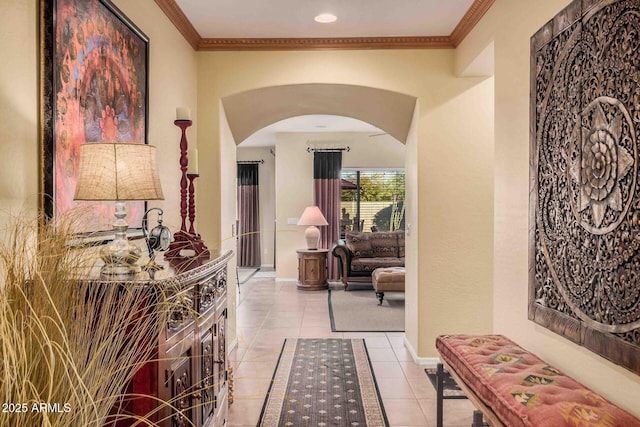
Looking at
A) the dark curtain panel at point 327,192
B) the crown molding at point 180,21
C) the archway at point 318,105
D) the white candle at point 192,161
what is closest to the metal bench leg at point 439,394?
the white candle at point 192,161

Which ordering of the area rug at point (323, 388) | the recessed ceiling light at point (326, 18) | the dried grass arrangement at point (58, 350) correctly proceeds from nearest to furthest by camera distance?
the dried grass arrangement at point (58, 350)
the area rug at point (323, 388)
the recessed ceiling light at point (326, 18)

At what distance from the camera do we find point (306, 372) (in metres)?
4.03

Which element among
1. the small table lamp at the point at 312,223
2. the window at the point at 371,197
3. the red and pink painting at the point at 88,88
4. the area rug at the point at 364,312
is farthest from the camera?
the window at the point at 371,197

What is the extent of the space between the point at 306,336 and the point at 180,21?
3.28m

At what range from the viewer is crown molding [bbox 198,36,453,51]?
4172mm

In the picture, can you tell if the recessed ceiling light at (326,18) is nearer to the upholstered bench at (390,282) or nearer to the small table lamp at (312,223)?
the upholstered bench at (390,282)

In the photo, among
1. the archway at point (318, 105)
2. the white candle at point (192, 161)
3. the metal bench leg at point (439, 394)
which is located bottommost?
the metal bench leg at point (439, 394)

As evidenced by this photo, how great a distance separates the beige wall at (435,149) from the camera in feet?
13.8

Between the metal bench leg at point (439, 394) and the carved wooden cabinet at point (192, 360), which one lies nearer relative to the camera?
the carved wooden cabinet at point (192, 360)

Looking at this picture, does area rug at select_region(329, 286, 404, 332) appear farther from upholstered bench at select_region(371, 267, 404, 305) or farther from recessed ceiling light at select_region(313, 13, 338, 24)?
recessed ceiling light at select_region(313, 13, 338, 24)

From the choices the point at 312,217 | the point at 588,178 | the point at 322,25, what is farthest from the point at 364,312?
the point at 588,178

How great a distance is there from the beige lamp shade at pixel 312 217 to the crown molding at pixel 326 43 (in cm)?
441

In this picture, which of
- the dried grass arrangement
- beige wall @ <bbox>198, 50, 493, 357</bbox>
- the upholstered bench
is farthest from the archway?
the dried grass arrangement

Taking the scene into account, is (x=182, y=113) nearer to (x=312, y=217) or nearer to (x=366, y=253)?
(x=312, y=217)
